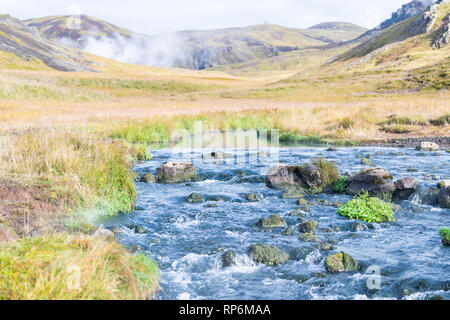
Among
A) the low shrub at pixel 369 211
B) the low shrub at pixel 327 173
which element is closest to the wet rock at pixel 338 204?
the low shrub at pixel 369 211

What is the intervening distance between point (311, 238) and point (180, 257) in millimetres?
3172

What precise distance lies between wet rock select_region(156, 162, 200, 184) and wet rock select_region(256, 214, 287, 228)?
6.46 meters

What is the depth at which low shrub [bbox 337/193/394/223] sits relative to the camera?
11297mm

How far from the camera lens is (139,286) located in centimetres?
656

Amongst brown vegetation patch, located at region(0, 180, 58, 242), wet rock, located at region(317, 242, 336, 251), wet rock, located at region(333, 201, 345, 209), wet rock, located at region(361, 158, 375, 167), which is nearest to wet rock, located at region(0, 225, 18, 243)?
brown vegetation patch, located at region(0, 180, 58, 242)

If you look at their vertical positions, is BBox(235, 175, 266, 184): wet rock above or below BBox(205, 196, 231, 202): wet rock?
above

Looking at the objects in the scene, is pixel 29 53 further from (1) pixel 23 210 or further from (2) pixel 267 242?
(2) pixel 267 242

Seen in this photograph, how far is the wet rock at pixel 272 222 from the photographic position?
11.0 m

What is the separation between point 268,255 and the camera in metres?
8.91

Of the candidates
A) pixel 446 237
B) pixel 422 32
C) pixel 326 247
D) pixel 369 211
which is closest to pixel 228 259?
pixel 326 247

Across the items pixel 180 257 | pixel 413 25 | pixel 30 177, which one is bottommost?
pixel 180 257

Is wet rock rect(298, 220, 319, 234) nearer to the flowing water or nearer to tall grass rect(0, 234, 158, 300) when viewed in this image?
the flowing water
